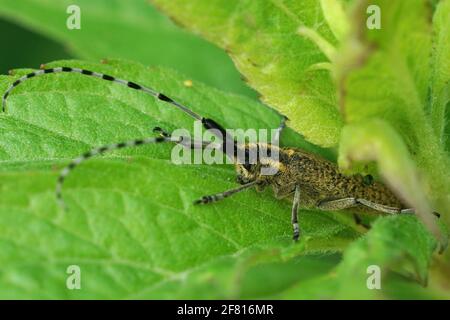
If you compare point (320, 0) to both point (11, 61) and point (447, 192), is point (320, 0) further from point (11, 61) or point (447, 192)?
point (11, 61)

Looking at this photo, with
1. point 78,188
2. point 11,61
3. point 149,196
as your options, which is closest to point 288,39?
point 149,196

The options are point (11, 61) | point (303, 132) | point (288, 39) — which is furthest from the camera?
point (11, 61)

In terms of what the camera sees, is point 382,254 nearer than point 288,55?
Yes

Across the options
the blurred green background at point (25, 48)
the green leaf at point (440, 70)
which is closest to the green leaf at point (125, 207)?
the green leaf at point (440, 70)

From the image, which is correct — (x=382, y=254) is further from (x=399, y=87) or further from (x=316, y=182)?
(x=316, y=182)

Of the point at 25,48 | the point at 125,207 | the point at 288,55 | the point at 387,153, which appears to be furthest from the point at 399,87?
the point at 25,48
